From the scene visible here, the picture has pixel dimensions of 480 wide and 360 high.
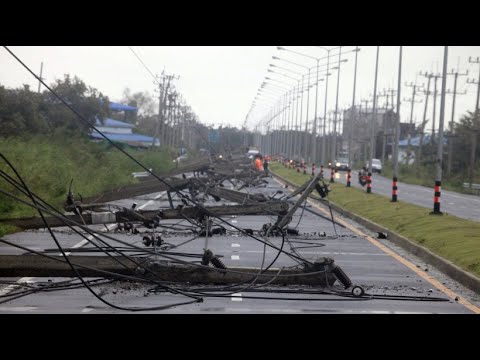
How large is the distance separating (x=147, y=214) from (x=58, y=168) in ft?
49.8

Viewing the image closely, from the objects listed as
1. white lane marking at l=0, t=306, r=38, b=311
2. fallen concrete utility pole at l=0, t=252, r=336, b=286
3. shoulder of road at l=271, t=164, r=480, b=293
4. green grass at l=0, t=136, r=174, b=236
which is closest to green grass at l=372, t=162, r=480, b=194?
green grass at l=0, t=136, r=174, b=236

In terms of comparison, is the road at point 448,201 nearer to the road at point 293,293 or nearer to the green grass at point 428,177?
the green grass at point 428,177

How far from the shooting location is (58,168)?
113ft

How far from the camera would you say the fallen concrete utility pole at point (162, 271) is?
1189 centimetres

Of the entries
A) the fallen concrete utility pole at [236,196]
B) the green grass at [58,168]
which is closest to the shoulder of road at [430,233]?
the fallen concrete utility pole at [236,196]

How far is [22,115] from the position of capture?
162ft

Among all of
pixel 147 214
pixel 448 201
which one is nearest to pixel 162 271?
pixel 147 214

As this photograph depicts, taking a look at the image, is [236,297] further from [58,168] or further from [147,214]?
[58,168]

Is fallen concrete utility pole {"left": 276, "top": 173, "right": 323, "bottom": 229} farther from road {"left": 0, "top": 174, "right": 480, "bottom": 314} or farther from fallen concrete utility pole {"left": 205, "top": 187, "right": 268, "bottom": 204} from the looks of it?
fallen concrete utility pole {"left": 205, "top": 187, "right": 268, "bottom": 204}

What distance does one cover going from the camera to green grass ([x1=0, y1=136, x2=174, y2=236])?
2634cm
